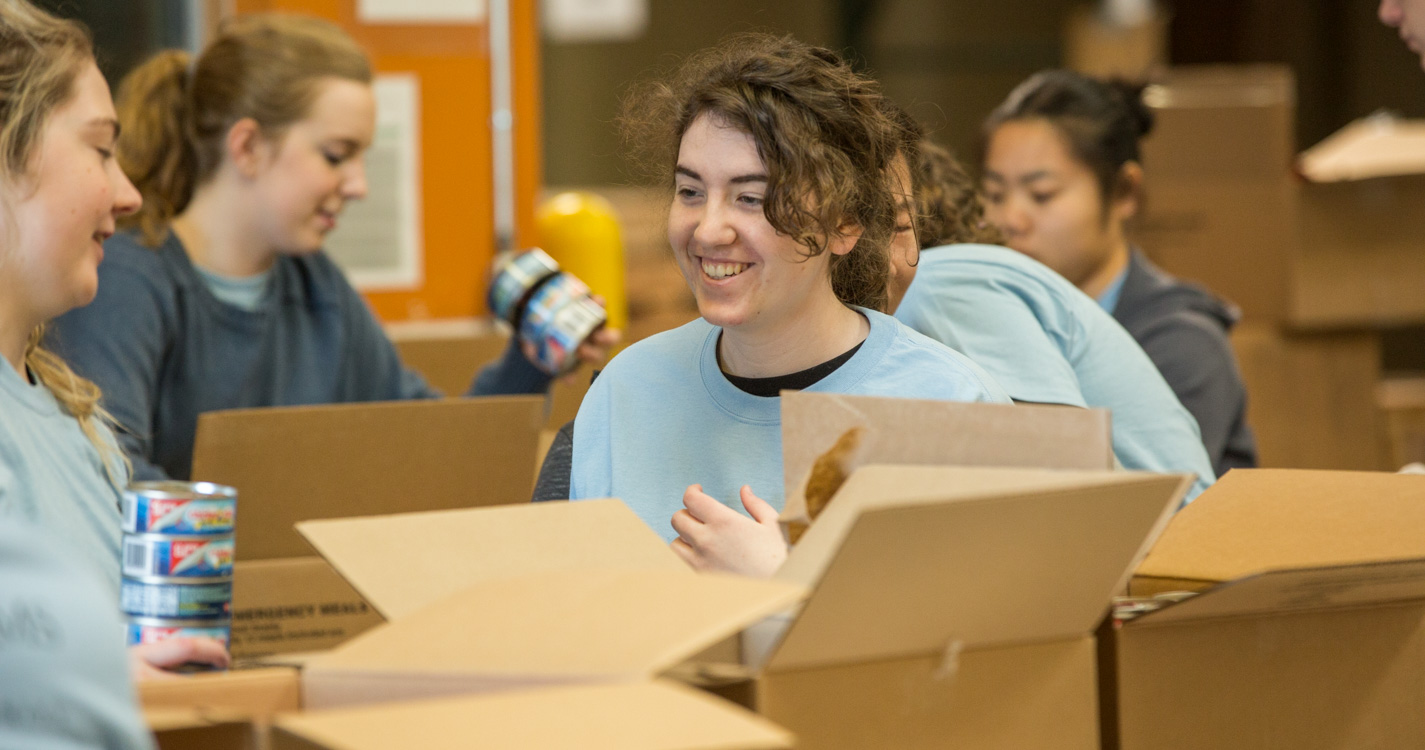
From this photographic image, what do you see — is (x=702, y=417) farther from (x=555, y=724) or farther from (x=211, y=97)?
(x=211, y=97)

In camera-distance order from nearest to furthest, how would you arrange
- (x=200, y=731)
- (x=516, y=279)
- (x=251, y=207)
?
1. (x=200, y=731)
2. (x=516, y=279)
3. (x=251, y=207)

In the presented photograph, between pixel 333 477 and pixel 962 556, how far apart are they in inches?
46.0

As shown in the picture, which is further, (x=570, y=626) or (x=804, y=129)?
(x=804, y=129)

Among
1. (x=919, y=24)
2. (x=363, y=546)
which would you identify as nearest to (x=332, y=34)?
(x=363, y=546)

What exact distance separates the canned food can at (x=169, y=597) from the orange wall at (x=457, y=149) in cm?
219

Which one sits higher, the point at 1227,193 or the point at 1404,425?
the point at 1227,193

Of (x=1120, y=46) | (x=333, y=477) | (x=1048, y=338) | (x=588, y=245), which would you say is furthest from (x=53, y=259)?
(x=1120, y=46)

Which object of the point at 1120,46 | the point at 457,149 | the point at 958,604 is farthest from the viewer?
the point at 1120,46

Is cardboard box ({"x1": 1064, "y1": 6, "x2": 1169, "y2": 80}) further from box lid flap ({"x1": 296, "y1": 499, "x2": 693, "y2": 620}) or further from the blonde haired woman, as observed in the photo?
box lid flap ({"x1": 296, "y1": 499, "x2": 693, "y2": 620})

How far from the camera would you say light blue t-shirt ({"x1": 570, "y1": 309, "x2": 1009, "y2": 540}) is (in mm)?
1448

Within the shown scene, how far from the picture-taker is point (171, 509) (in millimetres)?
1093

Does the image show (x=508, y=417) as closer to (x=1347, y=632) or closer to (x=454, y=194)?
(x=1347, y=632)

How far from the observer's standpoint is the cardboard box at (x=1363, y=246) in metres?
3.46

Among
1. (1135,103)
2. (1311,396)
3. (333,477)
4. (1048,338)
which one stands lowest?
(1311,396)
